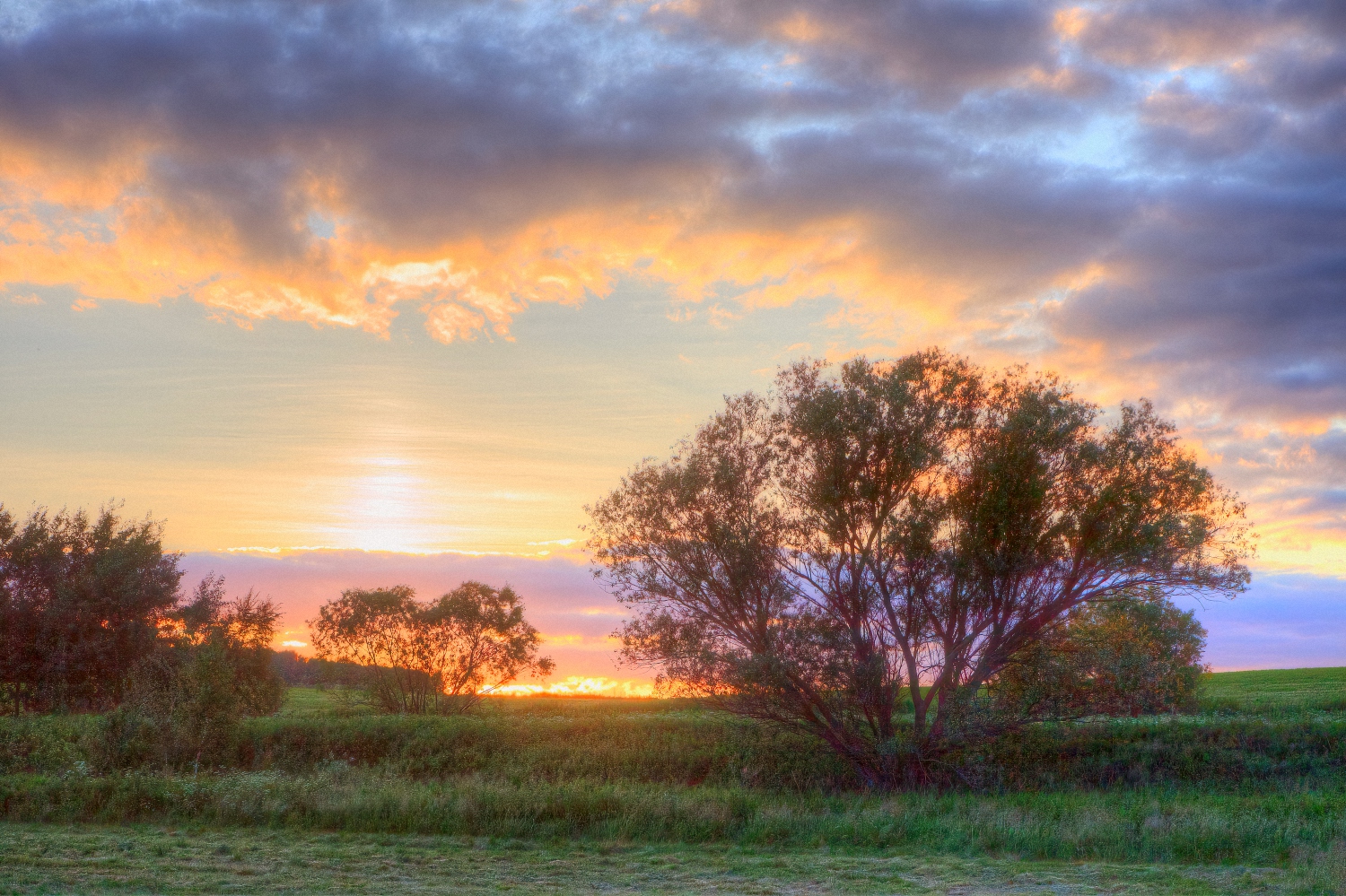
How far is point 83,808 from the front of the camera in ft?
74.7

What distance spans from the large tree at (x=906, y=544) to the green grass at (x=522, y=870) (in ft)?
31.5

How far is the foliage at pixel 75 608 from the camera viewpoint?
4850 cm

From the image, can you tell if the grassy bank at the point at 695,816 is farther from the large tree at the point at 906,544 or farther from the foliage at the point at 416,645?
the foliage at the point at 416,645

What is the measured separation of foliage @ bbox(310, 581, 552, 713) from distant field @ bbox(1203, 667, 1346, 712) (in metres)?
37.9

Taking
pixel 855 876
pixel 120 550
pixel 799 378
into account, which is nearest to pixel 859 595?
pixel 799 378

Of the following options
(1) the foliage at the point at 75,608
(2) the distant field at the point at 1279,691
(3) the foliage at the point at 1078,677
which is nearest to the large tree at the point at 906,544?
(3) the foliage at the point at 1078,677

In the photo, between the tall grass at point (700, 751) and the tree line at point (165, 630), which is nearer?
the tall grass at point (700, 751)

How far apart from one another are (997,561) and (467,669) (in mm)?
33051

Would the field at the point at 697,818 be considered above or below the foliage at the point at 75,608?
below

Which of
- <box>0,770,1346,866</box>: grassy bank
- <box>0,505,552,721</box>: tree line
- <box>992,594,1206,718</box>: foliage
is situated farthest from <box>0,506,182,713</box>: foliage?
<box>992,594,1206,718</box>: foliage

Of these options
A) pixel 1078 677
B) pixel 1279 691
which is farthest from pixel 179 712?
pixel 1279 691

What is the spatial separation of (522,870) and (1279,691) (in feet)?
190

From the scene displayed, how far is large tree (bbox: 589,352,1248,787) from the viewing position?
91.8 ft

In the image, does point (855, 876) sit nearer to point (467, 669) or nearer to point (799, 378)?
point (799, 378)
